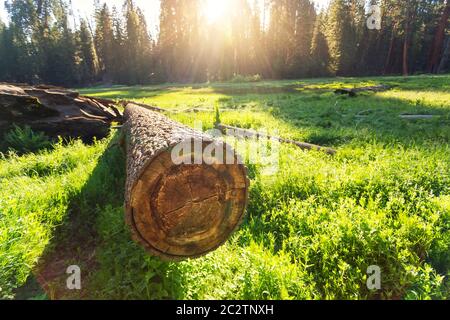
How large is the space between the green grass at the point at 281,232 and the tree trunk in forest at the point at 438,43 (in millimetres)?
43141

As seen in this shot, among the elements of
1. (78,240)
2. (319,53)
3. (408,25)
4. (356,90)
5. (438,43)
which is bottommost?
(78,240)

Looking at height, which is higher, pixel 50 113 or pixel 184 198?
pixel 50 113

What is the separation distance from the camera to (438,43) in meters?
37.8

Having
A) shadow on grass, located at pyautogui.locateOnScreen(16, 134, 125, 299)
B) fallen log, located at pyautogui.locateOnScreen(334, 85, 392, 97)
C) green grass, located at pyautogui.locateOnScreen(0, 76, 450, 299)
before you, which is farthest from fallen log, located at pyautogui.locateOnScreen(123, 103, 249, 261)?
fallen log, located at pyautogui.locateOnScreen(334, 85, 392, 97)

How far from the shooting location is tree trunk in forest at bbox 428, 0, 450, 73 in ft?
119

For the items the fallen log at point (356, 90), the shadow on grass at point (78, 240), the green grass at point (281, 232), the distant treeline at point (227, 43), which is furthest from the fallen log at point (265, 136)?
the distant treeline at point (227, 43)

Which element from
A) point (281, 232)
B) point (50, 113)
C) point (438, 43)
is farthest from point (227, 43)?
point (281, 232)

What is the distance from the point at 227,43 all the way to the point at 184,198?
5151cm

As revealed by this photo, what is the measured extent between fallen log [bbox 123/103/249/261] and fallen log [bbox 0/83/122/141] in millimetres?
6424

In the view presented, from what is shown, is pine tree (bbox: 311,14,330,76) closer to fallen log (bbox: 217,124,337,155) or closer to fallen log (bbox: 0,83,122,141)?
fallen log (bbox: 217,124,337,155)

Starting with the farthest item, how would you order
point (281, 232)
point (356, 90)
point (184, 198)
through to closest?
1. point (356, 90)
2. point (281, 232)
3. point (184, 198)

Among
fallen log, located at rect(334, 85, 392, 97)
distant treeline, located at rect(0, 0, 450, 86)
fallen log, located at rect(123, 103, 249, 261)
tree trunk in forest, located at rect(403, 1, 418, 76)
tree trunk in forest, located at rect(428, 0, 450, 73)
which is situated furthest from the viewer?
distant treeline, located at rect(0, 0, 450, 86)

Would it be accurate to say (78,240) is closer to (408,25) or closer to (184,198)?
(184,198)
